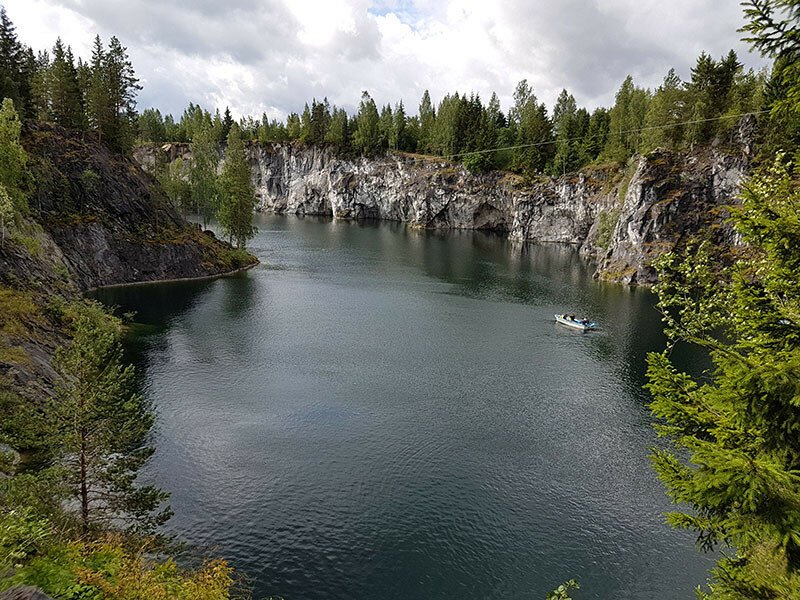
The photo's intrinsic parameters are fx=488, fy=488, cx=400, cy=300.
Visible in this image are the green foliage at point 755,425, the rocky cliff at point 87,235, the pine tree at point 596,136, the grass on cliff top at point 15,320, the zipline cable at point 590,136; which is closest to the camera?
the green foliage at point 755,425

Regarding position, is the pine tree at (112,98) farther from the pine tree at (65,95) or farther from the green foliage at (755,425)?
the green foliage at (755,425)

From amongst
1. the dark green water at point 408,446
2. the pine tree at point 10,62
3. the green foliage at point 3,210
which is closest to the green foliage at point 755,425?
the dark green water at point 408,446

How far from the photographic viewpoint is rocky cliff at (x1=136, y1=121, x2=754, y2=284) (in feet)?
314

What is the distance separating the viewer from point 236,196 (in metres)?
98.7

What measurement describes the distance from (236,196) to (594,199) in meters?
101

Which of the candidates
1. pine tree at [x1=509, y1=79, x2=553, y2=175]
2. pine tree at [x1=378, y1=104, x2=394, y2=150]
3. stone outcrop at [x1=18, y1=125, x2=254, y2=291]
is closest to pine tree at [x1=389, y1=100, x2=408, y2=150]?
pine tree at [x1=378, y1=104, x2=394, y2=150]

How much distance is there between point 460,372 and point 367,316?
2236 centimetres

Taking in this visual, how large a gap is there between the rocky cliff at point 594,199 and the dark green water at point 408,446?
20665mm

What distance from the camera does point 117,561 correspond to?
1583cm

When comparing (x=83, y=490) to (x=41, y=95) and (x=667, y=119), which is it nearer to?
(x=41, y=95)

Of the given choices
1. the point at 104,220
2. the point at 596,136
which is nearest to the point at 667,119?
the point at 596,136

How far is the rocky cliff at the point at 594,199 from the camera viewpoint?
95812 mm

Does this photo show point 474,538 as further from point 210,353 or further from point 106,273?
point 106,273

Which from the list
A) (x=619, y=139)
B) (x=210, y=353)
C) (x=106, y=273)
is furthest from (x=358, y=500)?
(x=619, y=139)
